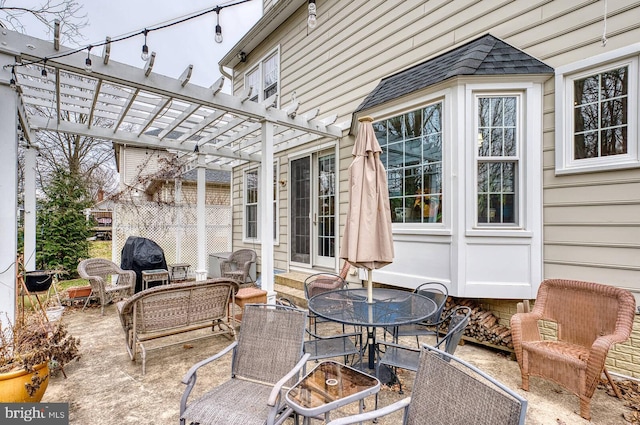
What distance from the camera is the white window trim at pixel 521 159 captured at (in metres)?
3.61

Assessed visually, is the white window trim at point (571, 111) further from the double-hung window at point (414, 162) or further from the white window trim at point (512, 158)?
the double-hung window at point (414, 162)

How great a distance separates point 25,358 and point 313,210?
485 cm

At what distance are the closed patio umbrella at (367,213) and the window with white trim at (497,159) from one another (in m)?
1.54

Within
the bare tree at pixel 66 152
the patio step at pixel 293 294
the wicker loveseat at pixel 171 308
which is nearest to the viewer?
the wicker loveseat at pixel 171 308

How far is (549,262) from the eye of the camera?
3.56m

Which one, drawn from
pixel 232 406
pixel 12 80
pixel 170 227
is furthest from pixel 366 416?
pixel 170 227

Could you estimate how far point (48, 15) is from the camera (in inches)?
238

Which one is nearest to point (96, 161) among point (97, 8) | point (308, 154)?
point (97, 8)

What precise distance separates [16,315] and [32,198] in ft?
13.0

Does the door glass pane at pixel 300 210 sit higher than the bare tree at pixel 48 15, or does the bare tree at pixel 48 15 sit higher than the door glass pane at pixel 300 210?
the bare tree at pixel 48 15

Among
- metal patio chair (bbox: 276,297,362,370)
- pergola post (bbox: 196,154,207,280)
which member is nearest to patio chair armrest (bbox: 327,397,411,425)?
metal patio chair (bbox: 276,297,362,370)

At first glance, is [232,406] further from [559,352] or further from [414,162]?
[414,162]

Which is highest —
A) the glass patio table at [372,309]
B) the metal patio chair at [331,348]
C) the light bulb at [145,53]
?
the light bulb at [145,53]

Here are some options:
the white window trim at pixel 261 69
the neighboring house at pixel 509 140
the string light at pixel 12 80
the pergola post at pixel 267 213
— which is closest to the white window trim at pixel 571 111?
the neighboring house at pixel 509 140
